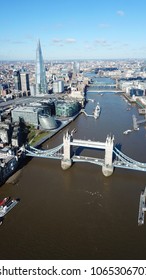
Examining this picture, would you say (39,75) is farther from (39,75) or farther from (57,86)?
(57,86)

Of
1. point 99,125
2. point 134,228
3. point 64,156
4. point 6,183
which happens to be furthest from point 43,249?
point 99,125

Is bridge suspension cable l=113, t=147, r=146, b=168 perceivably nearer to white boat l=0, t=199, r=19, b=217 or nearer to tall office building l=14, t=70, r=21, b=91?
white boat l=0, t=199, r=19, b=217

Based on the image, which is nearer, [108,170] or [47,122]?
[108,170]

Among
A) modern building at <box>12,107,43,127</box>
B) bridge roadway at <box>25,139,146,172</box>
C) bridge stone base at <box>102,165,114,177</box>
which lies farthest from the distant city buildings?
bridge stone base at <box>102,165,114,177</box>

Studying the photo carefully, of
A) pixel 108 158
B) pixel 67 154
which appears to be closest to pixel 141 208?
pixel 108 158

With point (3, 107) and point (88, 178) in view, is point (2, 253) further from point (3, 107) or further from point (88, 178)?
point (3, 107)

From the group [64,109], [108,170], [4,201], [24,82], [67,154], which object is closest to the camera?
[4,201]
